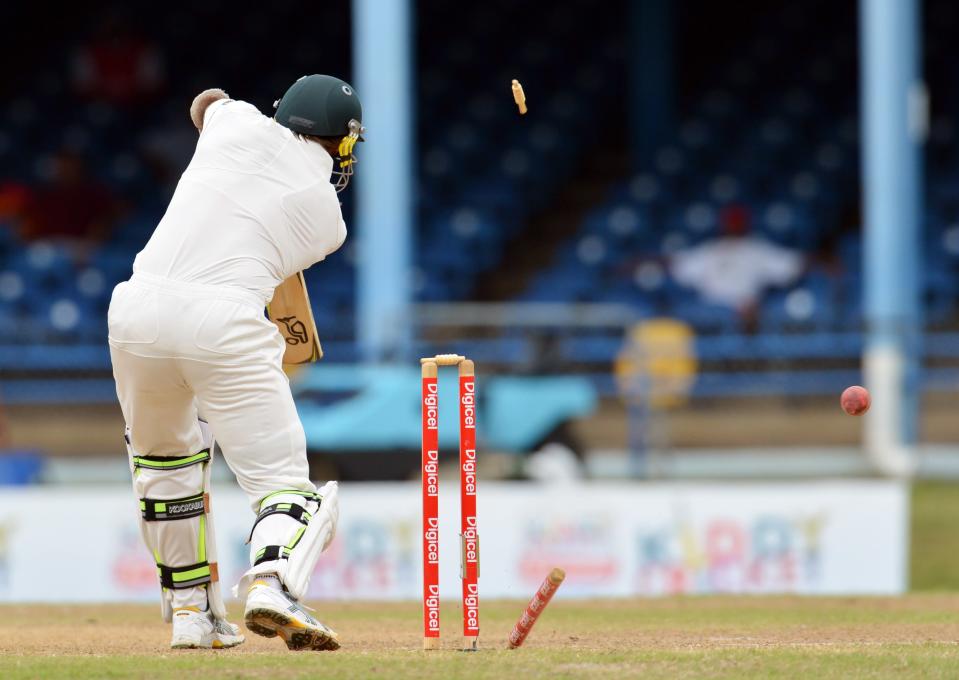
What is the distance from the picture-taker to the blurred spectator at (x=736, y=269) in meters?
16.4

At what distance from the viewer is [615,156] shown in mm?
20891

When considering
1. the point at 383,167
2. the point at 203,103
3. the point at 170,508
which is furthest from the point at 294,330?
the point at 383,167

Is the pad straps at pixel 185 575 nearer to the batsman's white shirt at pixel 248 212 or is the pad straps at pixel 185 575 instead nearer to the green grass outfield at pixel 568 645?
the green grass outfield at pixel 568 645

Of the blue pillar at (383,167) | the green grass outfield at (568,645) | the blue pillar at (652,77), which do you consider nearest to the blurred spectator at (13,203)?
the blue pillar at (383,167)

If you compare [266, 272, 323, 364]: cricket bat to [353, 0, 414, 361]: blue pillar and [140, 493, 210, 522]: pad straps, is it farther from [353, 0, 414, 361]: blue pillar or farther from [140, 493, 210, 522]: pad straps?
[353, 0, 414, 361]: blue pillar

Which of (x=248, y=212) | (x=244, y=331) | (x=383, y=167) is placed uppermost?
(x=383, y=167)

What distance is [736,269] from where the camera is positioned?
54.1 ft

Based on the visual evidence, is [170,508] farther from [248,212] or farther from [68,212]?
[68,212]

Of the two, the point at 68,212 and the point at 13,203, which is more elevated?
the point at 13,203

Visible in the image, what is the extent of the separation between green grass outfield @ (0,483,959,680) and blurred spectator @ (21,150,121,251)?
885cm

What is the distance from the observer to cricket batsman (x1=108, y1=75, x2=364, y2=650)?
18.6 feet

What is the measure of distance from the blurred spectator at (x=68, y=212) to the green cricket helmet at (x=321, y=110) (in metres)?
12.2

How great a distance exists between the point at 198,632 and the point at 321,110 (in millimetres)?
1965

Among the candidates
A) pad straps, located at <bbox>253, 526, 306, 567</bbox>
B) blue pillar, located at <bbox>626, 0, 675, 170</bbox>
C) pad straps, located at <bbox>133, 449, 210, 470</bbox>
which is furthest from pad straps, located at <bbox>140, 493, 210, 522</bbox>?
blue pillar, located at <bbox>626, 0, 675, 170</bbox>
